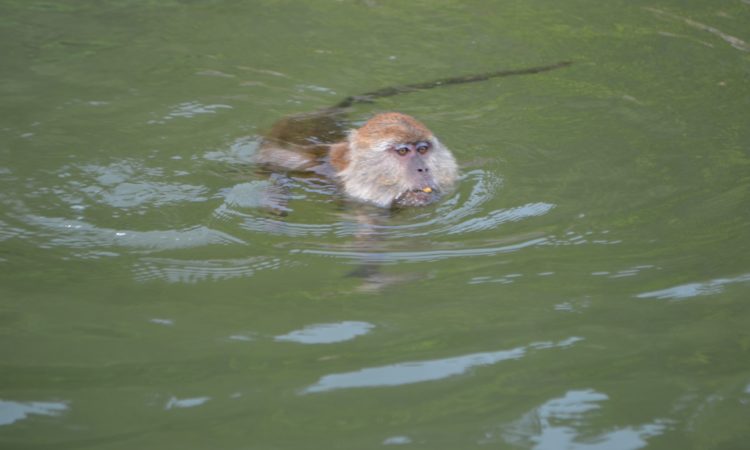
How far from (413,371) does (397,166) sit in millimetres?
2617

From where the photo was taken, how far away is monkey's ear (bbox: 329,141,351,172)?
668 cm

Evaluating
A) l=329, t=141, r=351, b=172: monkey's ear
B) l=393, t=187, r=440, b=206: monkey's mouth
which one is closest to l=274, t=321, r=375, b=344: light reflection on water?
l=393, t=187, r=440, b=206: monkey's mouth

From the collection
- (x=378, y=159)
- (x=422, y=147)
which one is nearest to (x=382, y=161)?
(x=378, y=159)

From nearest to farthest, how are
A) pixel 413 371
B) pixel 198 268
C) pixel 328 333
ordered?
pixel 413 371 < pixel 328 333 < pixel 198 268

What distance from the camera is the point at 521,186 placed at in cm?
637

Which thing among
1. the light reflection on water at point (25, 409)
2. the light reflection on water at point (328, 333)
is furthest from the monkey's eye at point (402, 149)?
the light reflection on water at point (25, 409)

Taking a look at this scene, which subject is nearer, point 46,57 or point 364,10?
point 46,57

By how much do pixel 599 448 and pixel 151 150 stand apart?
180 inches

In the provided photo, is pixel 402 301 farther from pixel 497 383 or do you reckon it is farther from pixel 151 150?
pixel 151 150

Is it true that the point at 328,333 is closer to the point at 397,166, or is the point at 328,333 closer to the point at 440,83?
the point at 397,166

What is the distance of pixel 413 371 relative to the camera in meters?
3.96

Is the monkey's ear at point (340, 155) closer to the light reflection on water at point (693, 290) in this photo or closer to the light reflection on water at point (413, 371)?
the light reflection on water at point (693, 290)

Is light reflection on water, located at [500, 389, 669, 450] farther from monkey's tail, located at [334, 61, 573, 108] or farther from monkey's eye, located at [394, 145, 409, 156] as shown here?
monkey's tail, located at [334, 61, 573, 108]

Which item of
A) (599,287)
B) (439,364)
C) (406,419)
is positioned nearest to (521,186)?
(599,287)
